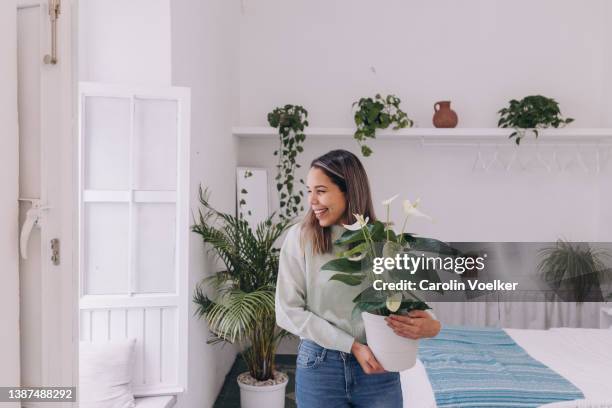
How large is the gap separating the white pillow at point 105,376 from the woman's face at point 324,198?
1383 millimetres

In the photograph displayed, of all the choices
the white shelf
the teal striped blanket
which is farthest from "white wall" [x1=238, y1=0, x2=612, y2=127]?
the teal striped blanket

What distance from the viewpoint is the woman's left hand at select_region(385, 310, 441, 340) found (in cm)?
120

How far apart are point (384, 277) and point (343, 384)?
0.41 meters

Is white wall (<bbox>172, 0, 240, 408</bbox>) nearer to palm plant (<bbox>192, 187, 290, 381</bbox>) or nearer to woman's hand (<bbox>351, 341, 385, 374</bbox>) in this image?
palm plant (<bbox>192, 187, 290, 381</bbox>)

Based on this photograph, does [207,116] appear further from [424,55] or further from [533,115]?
[533,115]

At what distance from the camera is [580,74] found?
4191 mm

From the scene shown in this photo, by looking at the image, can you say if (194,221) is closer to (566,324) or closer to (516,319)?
(516,319)

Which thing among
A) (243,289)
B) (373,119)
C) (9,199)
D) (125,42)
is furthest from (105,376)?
A: (373,119)

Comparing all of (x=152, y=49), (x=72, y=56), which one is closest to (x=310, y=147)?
(x=152, y=49)

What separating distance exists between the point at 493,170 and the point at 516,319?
1187 millimetres

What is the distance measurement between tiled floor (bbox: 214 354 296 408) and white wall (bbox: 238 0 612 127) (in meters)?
1.93

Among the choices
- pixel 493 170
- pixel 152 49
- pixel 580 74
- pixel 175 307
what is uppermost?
pixel 580 74

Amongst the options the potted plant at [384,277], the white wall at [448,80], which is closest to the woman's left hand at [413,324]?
the potted plant at [384,277]

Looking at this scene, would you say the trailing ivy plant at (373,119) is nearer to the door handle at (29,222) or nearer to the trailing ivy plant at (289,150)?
the trailing ivy plant at (289,150)
